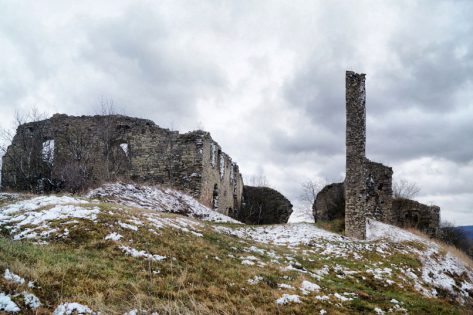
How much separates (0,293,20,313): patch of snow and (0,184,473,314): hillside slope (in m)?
0.01

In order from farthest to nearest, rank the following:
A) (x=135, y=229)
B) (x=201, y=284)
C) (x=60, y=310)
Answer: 1. (x=135, y=229)
2. (x=201, y=284)
3. (x=60, y=310)

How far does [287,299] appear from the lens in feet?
27.1

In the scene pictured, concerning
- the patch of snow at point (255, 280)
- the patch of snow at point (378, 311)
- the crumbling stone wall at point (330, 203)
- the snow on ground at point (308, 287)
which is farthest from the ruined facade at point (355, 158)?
the patch of snow at point (255, 280)

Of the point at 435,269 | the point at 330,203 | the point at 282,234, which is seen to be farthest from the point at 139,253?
the point at 330,203

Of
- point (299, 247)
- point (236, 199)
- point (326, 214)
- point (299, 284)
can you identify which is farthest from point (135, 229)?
point (236, 199)

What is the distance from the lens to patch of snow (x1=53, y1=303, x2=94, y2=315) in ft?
18.0

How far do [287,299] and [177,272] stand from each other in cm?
255

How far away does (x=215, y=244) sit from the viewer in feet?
40.8

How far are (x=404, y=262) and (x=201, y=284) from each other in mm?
12282

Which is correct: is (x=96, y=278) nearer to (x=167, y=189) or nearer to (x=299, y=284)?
(x=299, y=284)

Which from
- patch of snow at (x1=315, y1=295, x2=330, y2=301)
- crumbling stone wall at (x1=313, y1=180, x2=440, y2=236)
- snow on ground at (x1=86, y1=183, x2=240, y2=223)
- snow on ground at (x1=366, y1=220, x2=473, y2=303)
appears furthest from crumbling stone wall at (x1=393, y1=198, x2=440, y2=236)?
patch of snow at (x1=315, y1=295, x2=330, y2=301)

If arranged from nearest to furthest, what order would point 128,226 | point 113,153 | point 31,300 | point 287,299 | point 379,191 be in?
point 31,300 → point 287,299 → point 128,226 → point 113,153 → point 379,191

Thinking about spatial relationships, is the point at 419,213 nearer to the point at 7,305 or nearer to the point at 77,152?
the point at 77,152

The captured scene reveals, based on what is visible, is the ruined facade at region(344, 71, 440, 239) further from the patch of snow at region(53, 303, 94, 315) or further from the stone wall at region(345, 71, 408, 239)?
the patch of snow at region(53, 303, 94, 315)
